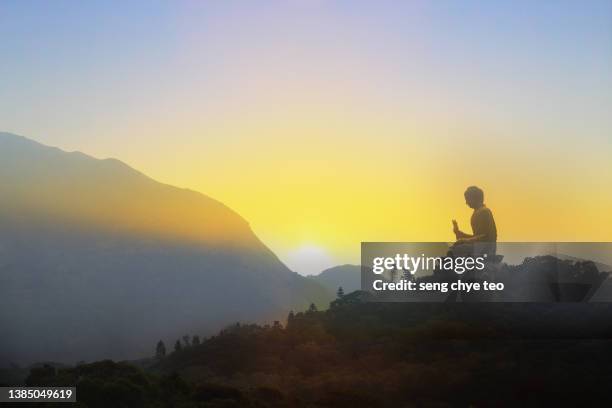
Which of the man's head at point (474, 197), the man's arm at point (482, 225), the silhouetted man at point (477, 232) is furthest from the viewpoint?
the man's head at point (474, 197)

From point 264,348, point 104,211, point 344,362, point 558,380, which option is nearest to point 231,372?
point 264,348

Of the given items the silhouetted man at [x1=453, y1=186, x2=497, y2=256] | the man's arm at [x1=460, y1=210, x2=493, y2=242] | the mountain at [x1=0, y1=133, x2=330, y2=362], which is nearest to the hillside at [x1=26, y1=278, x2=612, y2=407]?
the silhouetted man at [x1=453, y1=186, x2=497, y2=256]

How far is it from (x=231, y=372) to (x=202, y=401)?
4.07m

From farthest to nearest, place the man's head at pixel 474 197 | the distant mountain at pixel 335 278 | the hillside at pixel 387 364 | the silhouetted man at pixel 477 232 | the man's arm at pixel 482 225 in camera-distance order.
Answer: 1. the distant mountain at pixel 335 278
2. the man's head at pixel 474 197
3. the man's arm at pixel 482 225
4. the silhouetted man at pixel 477 232
5. the hillside at pixel 387 364

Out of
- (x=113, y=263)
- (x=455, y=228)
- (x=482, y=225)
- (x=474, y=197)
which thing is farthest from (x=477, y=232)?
(x=113, y=263)

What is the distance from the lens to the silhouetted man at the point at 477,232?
24.5 m

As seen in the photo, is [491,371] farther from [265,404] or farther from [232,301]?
[232,301]

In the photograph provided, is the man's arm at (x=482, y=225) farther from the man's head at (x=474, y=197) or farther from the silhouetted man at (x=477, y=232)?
the man's head at (x=474, y=197)

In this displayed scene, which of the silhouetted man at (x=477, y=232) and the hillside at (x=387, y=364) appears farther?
the silhouetted man at (x=477, y=232)

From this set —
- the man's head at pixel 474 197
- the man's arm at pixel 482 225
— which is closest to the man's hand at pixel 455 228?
the man's arm at pixel 482 225

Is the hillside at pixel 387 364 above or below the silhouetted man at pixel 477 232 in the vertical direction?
below

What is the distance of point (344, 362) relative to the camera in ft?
73.9

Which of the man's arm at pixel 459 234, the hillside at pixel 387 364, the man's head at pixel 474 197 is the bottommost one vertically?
the hillside at pixel 387 364

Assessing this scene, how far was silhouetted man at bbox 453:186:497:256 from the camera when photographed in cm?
2450
